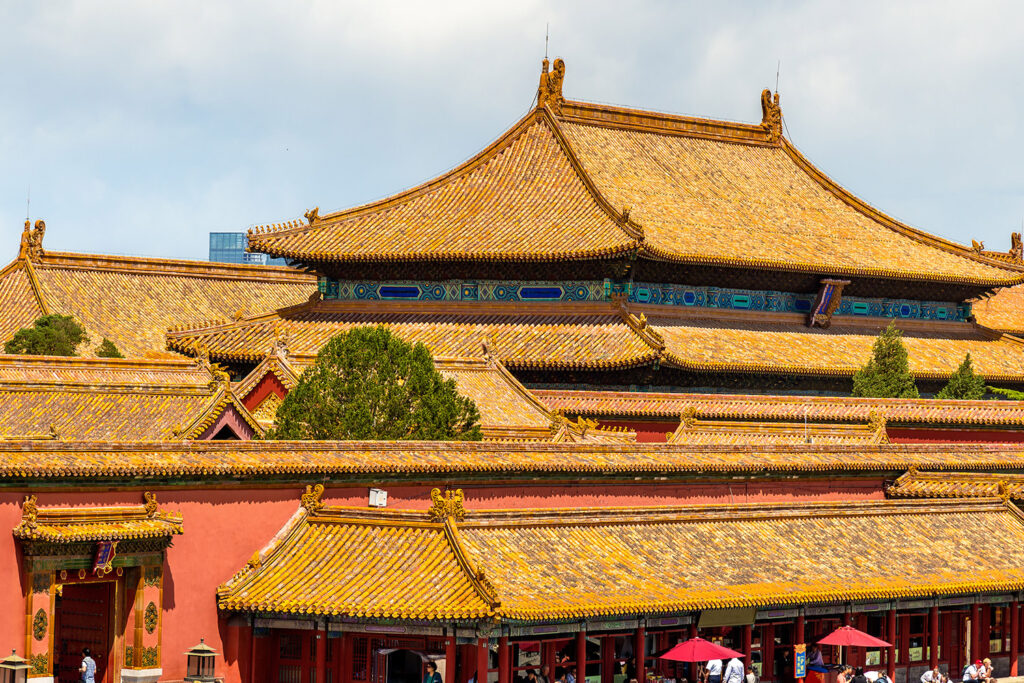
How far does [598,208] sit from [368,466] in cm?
2558

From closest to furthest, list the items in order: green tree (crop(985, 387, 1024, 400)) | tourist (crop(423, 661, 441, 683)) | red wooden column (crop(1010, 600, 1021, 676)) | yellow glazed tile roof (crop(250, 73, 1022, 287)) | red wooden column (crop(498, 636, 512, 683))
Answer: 1. red wooden column (crop(498, 636, 512, 683))
2. tourist (crop(423, 661, 441, 683))
3. red wooden column (crop(1010, 600, 1021, 676))
4. yellow glazed tile roof (crop(250, 73, 1022, 287))
5. green tree (crop(985, 387, 1024, 400))

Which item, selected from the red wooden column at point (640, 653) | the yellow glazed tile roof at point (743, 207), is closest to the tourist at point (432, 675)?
the red wooden column at point (640, 653)

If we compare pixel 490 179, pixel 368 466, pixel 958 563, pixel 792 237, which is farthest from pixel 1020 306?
pixel 368 466

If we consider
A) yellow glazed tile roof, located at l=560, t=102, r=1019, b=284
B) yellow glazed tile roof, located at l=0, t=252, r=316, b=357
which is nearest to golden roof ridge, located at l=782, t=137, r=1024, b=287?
yellow glazed tile roof, located at l=560, t=102, r=1019, b=284

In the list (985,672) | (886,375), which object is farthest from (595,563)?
(886,375)

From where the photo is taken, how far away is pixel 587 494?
37.7 m

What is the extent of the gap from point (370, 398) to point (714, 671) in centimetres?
1052

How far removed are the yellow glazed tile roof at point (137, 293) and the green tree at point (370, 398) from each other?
91.2 ft

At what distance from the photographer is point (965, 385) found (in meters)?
58.1

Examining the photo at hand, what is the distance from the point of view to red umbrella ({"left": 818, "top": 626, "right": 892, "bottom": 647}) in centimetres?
3506

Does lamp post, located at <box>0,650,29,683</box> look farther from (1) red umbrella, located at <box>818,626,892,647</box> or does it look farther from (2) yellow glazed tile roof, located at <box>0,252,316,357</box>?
(2) yellow glazed tile roof, located at <box>0,252,316,357</box>

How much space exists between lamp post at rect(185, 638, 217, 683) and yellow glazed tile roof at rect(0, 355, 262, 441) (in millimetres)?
11444

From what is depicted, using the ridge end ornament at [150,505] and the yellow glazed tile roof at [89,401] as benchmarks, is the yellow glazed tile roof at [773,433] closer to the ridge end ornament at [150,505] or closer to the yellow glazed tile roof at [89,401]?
the yellow glazed tile roof at [89,401]

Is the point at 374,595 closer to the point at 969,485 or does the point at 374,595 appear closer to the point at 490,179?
the point at 969,485
